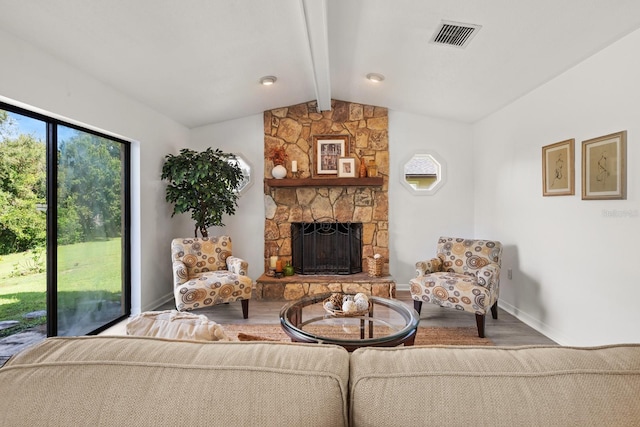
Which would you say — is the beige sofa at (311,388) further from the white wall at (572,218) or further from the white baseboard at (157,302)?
the white baseboard at (157,302)

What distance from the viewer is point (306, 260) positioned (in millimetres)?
4539

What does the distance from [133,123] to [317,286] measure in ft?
9.21

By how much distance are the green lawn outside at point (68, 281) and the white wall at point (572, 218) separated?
14.0ft

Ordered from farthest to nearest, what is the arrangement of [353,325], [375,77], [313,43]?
[375,77] < [313,43] < [353,325]

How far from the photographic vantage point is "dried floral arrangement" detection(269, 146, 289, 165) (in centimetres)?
454

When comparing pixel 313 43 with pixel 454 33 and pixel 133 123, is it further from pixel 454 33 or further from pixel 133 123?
pixel 133 123

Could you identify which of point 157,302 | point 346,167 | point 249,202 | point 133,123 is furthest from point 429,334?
point 133,123

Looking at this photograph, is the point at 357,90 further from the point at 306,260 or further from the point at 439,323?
the point at 439,323

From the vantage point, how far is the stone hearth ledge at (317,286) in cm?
406

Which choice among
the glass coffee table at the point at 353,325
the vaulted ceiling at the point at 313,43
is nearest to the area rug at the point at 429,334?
the glass coffee table at the point at 353,325

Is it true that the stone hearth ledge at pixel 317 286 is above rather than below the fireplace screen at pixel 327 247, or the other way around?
below

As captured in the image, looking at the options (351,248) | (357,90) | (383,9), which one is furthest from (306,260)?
(383,9)

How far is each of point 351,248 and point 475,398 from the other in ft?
12.8

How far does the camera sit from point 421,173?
4.63 m
